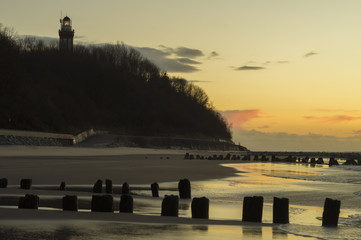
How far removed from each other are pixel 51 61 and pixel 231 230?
437 ft

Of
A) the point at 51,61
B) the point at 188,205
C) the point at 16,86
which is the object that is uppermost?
the point at 51,61

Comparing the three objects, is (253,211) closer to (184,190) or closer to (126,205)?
(126,205)

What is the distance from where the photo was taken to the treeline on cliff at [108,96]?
10681 centimetres

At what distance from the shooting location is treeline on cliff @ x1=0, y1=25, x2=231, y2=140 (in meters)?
107

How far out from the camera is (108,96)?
14600 cm

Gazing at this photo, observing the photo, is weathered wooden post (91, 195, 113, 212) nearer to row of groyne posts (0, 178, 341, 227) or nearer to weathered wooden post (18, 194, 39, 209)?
row of groyne posts (0, 178, 341, 227)

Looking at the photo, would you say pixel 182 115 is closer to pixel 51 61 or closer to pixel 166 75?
pixel 166 75

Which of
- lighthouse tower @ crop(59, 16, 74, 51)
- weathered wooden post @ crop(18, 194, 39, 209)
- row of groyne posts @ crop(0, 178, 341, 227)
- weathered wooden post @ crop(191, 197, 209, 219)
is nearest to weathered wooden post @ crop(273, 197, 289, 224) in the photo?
row of groyne posts @ crop(0, 178, 341, 227)

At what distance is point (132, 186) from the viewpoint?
20953mm

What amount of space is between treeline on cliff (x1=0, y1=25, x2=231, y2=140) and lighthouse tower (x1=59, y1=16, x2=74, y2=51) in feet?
7.96

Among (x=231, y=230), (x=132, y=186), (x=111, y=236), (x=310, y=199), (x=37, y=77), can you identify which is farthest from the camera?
(x=37, y=77)

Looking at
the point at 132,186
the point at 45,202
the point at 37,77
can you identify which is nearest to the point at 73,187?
the point at 132,186

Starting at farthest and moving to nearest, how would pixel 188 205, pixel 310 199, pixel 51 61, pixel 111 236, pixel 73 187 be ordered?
pixel 51 61
pixel 73 187
pixel 310 199
pixel 188 205
pixel 111 236

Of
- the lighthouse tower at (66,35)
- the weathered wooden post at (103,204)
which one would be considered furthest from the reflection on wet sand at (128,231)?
the lighthouse tower at (66,35)
